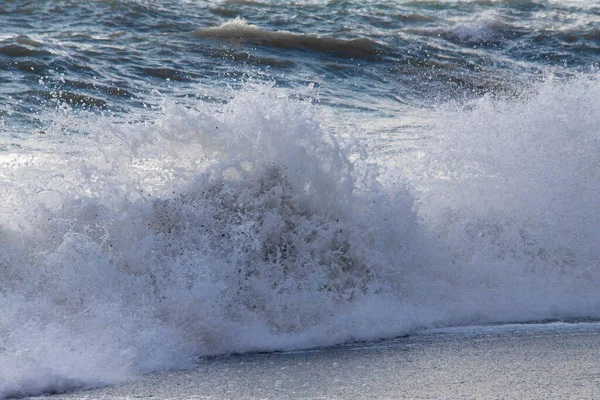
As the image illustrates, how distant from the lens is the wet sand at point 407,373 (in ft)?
11.7

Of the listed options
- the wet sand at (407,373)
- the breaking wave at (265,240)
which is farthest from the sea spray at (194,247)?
the wet sand at (407,373)

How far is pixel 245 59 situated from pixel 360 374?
7.58m

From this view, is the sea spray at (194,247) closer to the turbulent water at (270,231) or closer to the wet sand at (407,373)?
the turbulent water at (270,231)

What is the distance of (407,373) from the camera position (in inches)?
151

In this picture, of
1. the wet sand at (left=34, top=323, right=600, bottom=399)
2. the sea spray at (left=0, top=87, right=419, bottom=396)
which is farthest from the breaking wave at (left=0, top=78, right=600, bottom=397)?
the wet sand at (left=34, top=323, right=600, bottom=399)

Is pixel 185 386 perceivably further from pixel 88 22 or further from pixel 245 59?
pixel 88 22

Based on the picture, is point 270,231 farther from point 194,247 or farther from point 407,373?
point 407,373

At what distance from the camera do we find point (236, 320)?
14.4 ft

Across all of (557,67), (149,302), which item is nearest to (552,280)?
(149,302)

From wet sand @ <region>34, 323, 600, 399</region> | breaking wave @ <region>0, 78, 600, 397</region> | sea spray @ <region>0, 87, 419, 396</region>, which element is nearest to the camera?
wet sand @ <region>34, 323, 600, 399</region>

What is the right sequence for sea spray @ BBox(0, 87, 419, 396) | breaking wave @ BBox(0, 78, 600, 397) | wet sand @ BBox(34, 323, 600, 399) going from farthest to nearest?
breaking wave @ BBox(0, 78, 600, 397) → sea spray @ BBox(0, 87, 419, 396) → wet sand @ BBox(34, 323, 600, 399)

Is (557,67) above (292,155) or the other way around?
above

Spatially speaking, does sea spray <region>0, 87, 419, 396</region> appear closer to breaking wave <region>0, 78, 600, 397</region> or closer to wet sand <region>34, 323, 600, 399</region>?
breaking wave <region>0, 78, 600, 397</region>

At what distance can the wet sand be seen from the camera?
11.7ft
